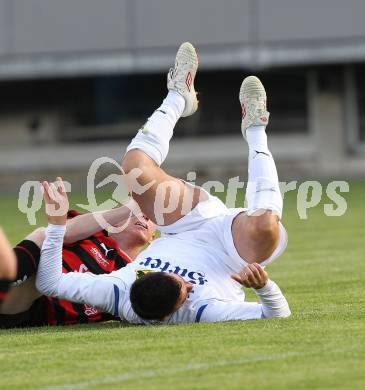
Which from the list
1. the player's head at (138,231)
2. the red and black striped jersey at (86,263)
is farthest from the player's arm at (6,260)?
the player's head at (138,231)

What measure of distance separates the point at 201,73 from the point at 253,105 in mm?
23037

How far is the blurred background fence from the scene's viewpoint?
30.6 metres

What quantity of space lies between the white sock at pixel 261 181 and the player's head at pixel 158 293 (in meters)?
0.74

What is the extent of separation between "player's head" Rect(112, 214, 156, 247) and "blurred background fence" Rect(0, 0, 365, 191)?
2128cm

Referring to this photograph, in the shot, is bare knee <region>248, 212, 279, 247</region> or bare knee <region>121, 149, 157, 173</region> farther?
bare knee <region>121, 149, 157, 173</region>

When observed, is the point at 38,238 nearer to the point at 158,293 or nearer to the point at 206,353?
the point at 158,293

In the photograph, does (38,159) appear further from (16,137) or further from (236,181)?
(236,181)

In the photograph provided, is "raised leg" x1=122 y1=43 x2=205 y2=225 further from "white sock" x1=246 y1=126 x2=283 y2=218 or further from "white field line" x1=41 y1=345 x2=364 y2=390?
"white field line" x1=41 y1=345 x2=364 y2=390

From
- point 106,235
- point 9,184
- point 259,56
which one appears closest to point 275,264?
point 106,235

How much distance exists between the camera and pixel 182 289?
304 inches

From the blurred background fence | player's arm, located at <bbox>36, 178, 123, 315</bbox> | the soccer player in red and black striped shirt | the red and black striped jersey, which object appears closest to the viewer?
player's arm, located at <bbox>36, 178, 123, 315</bbox>

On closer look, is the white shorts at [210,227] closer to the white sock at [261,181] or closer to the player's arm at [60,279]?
the white sock at [261,181]

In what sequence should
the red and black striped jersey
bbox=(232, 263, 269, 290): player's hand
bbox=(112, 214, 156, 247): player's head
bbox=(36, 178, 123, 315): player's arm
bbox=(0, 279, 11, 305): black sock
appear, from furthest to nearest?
bbox=(112, 214, 156, 247): player's head → the red and black striped jersey → bbox=(36, 178, 123, 315): player's arm → bbox=(232, 263, 269, 290): player's hand → bbox=(0, 279, 11, 305): black sock

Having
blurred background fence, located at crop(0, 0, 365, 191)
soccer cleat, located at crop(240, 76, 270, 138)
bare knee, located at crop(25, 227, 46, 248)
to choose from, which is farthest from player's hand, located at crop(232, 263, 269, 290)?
blurred background fence, located at crop(0, 0, 365, 191)
